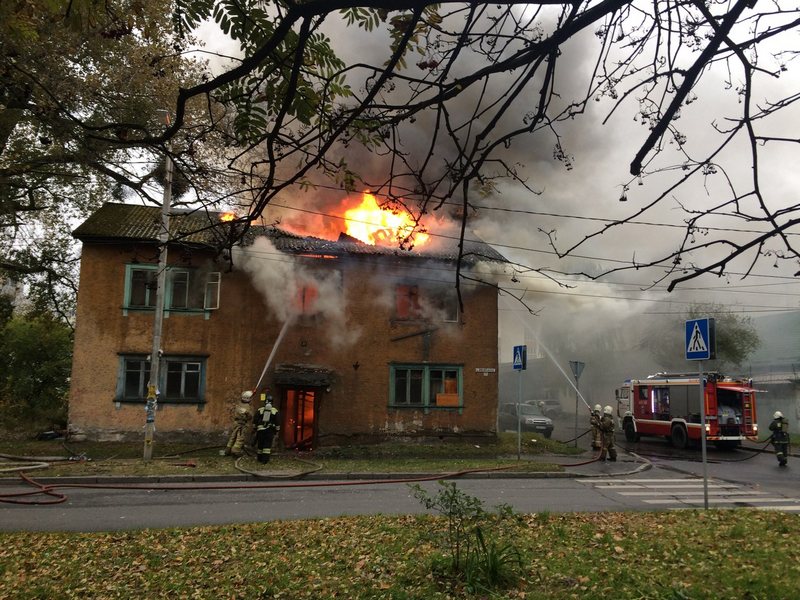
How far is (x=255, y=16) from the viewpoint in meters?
3.11

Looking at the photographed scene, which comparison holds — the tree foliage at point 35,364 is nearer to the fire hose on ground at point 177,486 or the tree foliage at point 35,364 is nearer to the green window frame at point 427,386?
the fire hose on ground at point 177,486

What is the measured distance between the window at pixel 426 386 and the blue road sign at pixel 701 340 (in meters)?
10.5

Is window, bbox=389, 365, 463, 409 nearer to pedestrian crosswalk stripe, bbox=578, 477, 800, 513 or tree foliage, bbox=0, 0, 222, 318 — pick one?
pedestrian crosswalk stripe, bbox=578, 477, 800, 513

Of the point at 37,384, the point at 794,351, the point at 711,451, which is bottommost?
the point at 711,451

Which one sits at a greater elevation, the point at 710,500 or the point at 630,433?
the point at 710,500

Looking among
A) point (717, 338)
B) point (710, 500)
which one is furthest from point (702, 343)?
point (717, 338)

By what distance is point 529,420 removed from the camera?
85.1 ft

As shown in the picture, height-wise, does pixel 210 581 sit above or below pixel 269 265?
below

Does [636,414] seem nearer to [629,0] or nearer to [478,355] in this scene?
[478,355]

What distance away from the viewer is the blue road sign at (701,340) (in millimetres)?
8227

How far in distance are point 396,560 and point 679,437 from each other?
1883 cm

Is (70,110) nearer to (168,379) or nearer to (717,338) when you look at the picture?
(168,379)

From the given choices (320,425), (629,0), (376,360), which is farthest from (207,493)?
(629,0)

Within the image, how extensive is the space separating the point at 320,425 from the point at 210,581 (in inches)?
489
